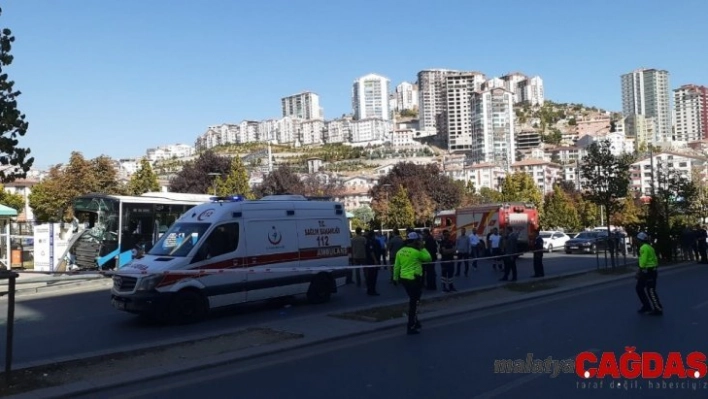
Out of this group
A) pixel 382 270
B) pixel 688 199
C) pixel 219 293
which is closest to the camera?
pixel 219 293

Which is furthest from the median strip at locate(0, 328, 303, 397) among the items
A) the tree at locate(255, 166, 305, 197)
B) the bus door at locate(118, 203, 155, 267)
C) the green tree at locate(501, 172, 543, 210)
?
the green tree at locate(501, 172, 543, 210)

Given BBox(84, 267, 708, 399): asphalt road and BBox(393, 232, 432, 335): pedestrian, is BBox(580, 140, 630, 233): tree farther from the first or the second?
BBox(393, 232, 432, 335): pedestrian

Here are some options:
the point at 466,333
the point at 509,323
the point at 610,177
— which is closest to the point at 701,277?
the point at 610,177

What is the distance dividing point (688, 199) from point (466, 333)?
3108 cm

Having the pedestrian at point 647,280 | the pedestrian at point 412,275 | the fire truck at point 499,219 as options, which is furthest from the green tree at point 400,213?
the pedestrian at point 412,275

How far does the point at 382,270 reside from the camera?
26750 millimetres

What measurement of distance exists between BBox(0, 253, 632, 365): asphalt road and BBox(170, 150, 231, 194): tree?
164ft

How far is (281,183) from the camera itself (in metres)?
69.0

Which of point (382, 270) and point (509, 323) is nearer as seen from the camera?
point (509, 323)

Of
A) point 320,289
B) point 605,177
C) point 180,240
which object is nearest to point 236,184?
point 605,177

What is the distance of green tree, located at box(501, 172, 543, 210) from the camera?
256 feet

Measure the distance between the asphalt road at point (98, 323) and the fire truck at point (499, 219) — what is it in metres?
16.0

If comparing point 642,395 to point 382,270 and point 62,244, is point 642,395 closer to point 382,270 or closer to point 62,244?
point 382,270

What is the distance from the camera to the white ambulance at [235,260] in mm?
12797
